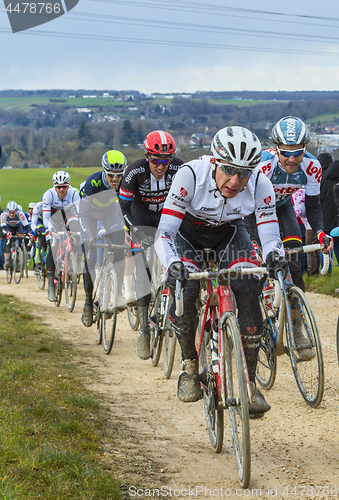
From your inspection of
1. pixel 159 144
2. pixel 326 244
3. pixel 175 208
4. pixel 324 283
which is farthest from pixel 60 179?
pixel 175 208

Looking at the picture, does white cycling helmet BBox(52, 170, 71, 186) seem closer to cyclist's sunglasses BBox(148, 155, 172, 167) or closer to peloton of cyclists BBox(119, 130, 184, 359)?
peloton of cyclists BBox(119, 130, 184, 359)

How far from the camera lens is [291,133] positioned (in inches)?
220

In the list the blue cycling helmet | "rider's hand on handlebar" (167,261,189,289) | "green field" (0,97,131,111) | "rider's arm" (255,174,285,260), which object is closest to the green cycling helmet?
the blue cycling helmet

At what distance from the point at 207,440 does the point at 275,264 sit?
1603 millimetres

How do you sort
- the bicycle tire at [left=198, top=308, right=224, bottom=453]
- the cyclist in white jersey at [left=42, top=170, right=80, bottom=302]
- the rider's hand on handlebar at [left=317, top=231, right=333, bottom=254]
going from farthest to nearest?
the cyclist in white jersey at [left=42, top=170, right=80, bottom=302] < the rider's hand on handlebar at [left=317, top=231, right=333, bottom=254] < the bicycle tire at [left=198, top=308, right=224, bottom=453]

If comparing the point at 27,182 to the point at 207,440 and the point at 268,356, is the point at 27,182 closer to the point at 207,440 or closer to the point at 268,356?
the point at 268,356

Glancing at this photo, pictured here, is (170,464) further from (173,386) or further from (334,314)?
(334,314)

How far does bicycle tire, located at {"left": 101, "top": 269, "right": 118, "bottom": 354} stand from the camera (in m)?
7.81

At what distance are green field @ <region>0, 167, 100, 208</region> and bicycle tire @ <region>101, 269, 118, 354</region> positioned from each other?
202 feet

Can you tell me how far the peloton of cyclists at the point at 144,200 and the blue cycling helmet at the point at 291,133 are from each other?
1.46 m

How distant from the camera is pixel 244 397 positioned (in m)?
3.49

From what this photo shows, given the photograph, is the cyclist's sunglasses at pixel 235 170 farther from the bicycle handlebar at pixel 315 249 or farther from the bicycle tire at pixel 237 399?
the bicycle handlebar at pixel 315 249

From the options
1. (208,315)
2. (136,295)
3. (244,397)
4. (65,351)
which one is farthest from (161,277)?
(244,397)

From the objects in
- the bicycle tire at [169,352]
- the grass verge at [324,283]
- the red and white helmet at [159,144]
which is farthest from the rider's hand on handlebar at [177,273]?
the grass verge at [324,283]
